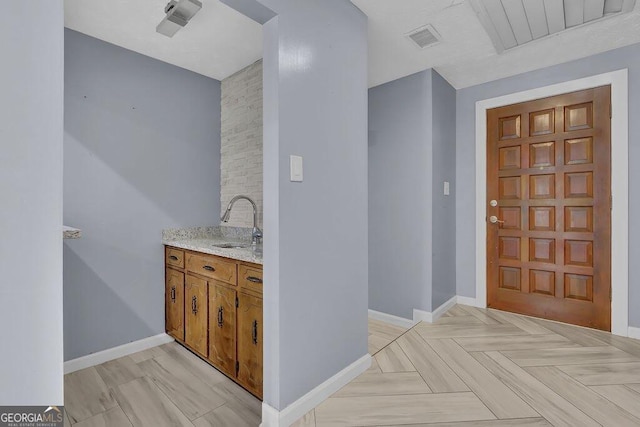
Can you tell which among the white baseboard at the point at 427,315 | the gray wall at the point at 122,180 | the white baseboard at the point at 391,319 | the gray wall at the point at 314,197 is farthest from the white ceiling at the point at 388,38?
the white baseboard at the point at 391,319

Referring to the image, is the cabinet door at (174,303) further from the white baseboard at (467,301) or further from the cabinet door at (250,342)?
the white baseboard at (467,301)

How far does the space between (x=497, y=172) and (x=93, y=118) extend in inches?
139

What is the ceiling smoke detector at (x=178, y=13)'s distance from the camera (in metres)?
1.79

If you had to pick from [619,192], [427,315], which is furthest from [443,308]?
[619,192]

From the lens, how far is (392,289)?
Answer: 10.0 ft

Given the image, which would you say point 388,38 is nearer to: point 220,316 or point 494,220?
point 494,220

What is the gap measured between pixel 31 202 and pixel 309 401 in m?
1.48

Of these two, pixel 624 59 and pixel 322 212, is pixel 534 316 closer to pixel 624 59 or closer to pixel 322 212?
pixel 624 59

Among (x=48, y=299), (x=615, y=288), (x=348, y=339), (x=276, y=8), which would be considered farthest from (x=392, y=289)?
(x=48, y=299)

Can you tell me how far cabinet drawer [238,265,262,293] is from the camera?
1.72 metres

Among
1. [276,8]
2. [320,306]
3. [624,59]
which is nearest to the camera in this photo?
[276,8]

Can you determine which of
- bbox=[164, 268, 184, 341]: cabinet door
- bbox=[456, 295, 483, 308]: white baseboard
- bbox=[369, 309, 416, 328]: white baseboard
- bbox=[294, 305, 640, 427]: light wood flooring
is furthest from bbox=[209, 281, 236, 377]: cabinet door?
bbox=[456, 295, 483, 308]: white baseboard

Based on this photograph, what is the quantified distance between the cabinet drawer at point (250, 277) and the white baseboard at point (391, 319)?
5.86 ft

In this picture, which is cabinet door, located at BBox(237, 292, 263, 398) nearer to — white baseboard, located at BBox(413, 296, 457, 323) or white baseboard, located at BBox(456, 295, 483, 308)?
white baseboard, located at BBox(413, 296, 457, 323)
